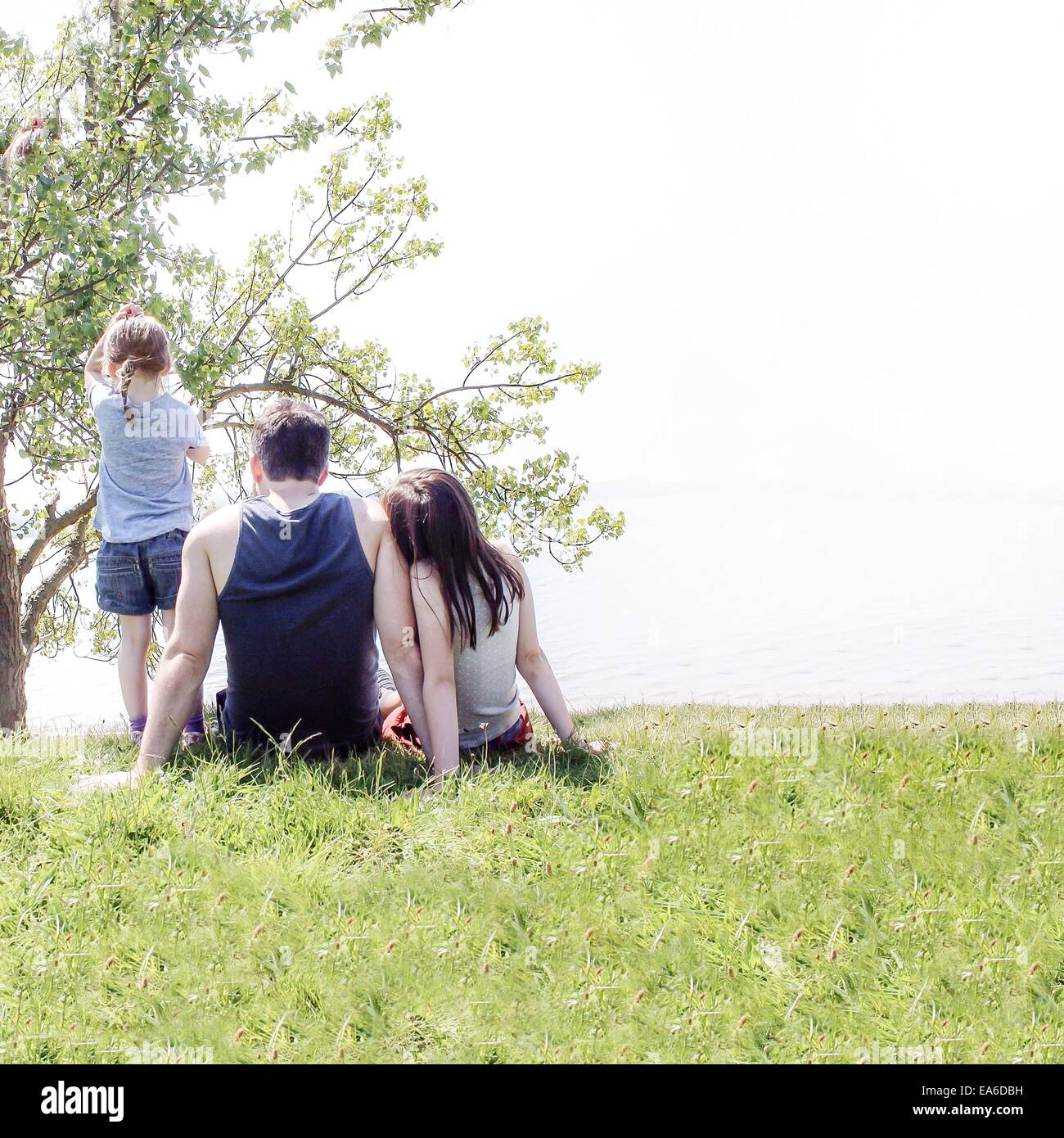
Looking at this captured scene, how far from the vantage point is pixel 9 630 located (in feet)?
37.4

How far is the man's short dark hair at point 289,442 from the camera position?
4.92m

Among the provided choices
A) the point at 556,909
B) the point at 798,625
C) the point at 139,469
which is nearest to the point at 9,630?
the point at 139,469

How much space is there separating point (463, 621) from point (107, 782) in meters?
2.00

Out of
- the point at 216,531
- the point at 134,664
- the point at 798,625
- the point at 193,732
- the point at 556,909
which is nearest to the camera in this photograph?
the point at 556,909

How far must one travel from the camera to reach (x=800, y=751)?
16.4 ft

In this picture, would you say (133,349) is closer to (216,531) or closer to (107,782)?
(216,531)

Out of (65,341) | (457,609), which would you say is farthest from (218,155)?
(457,609)

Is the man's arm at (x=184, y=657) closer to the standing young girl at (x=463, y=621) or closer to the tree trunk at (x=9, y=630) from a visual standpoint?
the standing young girl at (x=463, y=621)

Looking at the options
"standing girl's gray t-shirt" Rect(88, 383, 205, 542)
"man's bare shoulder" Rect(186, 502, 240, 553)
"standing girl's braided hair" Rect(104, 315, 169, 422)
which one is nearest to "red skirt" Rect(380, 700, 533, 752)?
"man's bare shoulder" Rect(186, 502, 240, 553)

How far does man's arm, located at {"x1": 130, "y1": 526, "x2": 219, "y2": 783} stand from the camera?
482 centimetres

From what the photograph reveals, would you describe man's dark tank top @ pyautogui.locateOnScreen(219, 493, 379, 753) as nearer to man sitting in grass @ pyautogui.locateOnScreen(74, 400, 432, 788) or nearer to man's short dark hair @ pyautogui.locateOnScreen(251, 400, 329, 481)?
man sitting in grass @ pyautogui.locateOnScreen(74, 400, 432, 788)

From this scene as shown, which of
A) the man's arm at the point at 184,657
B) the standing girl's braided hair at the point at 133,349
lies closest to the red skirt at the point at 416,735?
the man's arm at the point at 184,657
